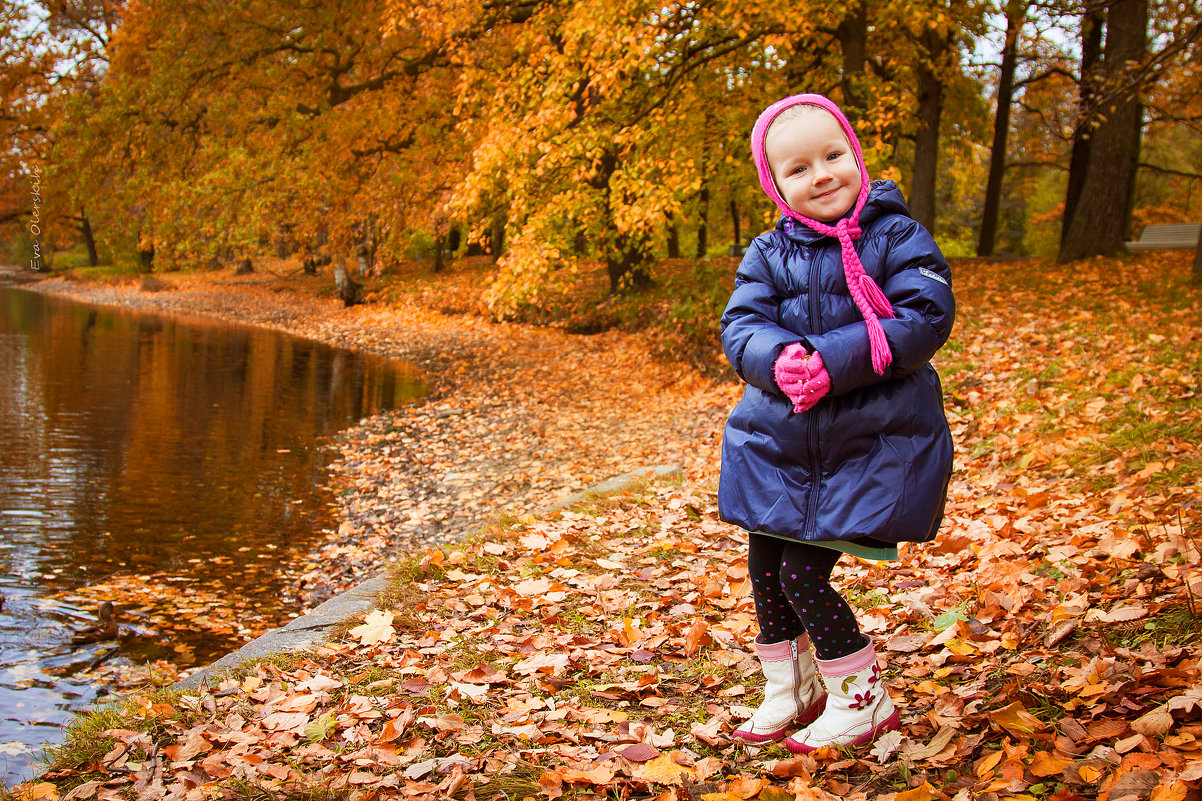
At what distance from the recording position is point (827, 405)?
2.43 metres

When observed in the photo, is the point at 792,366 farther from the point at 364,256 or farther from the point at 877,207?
the point at 364,256

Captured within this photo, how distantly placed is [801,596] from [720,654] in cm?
115

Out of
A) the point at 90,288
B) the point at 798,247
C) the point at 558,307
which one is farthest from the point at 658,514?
the point at 90,288

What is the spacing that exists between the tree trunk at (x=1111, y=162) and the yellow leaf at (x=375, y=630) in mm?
11684

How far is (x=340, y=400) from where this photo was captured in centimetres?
1312

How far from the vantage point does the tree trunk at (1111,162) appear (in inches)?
472

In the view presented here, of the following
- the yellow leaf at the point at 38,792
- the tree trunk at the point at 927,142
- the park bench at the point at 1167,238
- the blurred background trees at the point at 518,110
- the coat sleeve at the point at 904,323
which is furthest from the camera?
the park bench at the point at 1167,238

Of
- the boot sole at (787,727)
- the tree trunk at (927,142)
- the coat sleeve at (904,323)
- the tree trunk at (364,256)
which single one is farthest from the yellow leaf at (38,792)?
the tree trunk at (364,256)

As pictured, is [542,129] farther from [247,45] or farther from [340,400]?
[247,45]

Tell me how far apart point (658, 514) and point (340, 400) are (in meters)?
8.65

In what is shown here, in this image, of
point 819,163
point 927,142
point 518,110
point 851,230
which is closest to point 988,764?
point 851,230

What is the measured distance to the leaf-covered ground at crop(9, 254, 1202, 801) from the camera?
2.55 metres

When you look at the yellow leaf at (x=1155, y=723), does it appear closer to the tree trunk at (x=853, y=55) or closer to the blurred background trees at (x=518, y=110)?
the blurred background trees at (x=518, y=110)

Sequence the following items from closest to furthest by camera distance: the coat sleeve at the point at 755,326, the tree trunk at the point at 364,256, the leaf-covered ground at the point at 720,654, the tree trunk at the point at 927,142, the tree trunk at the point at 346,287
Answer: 1. the coat sleeve at the point at 755,326
2. the leaf-covered ground at the point at 720,654
3. the tree trunk at the point at 927,142
4. the tree trunk at the point at 364,256
5. the tree trunk at the point at 346,287
